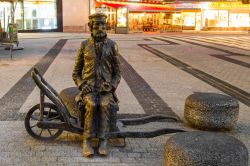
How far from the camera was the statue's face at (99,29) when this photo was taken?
19.1ft

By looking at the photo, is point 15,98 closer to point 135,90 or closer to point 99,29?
point 135,90

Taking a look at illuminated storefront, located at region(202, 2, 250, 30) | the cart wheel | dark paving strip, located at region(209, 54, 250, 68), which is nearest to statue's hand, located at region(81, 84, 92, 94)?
the cart wheel

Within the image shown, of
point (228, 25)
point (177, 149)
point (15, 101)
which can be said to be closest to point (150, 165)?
point (177, 149)

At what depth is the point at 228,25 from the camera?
44.1m

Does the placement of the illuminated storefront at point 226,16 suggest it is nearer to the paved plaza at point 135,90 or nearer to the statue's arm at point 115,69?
the paved plaza at point 135,90

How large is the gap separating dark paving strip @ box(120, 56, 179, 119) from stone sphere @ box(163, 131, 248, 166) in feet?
10.0

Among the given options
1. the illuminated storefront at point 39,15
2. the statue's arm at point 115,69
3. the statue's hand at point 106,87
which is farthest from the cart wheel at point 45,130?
the illuminated storefront at point 39,15

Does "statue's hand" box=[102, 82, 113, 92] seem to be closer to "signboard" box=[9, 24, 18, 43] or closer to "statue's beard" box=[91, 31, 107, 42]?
"statue's beard" box=[91, 31, 107, 42]

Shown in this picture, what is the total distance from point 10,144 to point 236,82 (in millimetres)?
7077

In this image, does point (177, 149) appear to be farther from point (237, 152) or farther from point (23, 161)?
point (23, 161)

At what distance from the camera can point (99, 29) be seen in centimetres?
584

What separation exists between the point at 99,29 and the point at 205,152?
217cm

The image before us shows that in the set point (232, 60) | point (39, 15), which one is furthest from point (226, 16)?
point (232, 60)

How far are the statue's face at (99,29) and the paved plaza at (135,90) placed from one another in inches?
57.1
